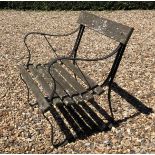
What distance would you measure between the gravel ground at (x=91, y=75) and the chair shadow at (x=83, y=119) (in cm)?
6

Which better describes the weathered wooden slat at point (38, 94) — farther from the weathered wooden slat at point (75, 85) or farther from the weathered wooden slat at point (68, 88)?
the weathered wooden slat at point (75, 85)

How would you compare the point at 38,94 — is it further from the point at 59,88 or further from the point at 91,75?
the point at 91,75

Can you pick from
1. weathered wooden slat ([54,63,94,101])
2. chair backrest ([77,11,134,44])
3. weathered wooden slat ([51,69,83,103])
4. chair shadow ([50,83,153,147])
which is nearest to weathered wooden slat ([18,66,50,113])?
weathered wooden slat ([51,69,83,103])

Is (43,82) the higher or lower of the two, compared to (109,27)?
lower

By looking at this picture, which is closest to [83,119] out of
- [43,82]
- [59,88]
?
[59,88]

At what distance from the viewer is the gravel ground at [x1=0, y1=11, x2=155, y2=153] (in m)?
4.65

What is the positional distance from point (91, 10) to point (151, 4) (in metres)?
1.89

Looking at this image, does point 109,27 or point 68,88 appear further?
point 109,27

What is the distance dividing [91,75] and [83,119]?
5.08 feet

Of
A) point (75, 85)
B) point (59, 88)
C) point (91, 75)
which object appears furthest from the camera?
point (91, 75)

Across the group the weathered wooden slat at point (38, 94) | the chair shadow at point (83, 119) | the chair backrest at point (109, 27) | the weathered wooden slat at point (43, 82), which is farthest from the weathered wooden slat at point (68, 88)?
the chair backrest at point (109, 27)

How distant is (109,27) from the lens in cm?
506

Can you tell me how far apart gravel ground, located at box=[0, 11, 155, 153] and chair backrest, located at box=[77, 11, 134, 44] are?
1150mm

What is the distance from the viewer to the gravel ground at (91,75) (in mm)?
4648
